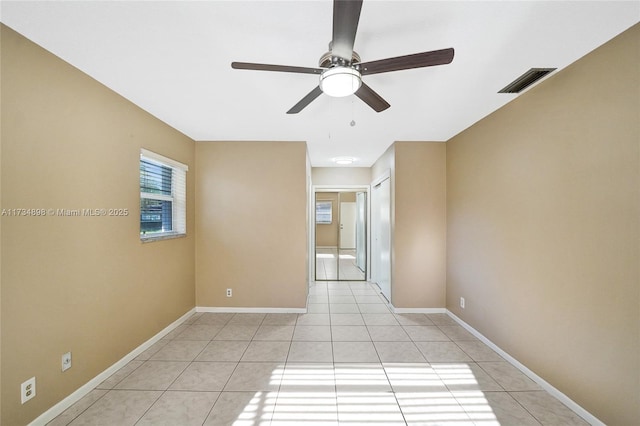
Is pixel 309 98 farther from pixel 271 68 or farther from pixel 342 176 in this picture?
pixel 342 176

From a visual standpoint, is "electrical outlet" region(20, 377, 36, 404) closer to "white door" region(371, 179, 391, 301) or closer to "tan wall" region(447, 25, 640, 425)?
"tan wall" region(447, 25, 640, 425)

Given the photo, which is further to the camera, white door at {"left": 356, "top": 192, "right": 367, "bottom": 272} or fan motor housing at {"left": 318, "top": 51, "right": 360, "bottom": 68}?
white door at {"left": 356, "top": 192, "right": 367, "bottom": 272}

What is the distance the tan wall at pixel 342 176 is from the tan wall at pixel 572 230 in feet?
8.90

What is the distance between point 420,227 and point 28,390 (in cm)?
400

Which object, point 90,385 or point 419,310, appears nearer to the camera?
point 90,385

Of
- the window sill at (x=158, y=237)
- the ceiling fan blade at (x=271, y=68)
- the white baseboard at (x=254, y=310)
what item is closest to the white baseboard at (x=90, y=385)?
the white baseboard at (x=254, y=310)

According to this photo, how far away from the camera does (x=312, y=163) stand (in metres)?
5.04

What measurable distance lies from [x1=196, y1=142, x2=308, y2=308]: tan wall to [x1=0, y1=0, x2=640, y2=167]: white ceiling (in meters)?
1.09

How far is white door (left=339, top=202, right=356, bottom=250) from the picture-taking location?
21.6 ft

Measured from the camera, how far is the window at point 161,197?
2.68 metres

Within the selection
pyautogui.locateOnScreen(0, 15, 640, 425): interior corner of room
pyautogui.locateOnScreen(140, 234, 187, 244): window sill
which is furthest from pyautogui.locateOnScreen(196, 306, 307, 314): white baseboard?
pyautogui.locateOnScreen(140, 234, 187, 244): window sill

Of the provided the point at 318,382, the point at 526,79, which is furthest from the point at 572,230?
the point at 318,382

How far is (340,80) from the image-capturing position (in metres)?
1.42

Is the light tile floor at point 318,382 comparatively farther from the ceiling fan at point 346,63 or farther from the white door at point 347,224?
the white door at point 347,224
